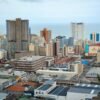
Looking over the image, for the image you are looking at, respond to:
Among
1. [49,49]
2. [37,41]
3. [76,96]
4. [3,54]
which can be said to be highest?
[37,41]

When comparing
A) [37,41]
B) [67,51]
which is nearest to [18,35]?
[37,41]

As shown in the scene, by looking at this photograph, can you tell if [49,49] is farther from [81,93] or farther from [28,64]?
[81,93]

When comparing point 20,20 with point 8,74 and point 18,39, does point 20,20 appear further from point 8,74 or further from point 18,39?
point 8,74

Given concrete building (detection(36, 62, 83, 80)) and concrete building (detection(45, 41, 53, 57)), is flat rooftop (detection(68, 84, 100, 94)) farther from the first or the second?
concrete building (detection(45, 41, 53, 57))

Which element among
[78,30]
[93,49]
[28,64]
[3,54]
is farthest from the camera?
[78,30]

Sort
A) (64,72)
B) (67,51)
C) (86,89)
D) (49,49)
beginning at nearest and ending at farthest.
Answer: (86,89)
(64,72)
(49,49)
(67,51)

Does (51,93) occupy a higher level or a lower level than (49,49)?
lower

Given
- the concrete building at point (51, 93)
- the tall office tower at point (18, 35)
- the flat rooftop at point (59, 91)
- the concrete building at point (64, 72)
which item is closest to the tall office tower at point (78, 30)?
the tall office tower at point (18, 35)
